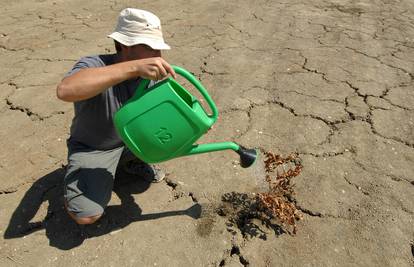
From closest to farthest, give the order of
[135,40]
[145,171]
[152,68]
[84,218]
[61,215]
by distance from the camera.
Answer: [152,68] → [135,40] → [84,218] → [61,215] → [145,171]

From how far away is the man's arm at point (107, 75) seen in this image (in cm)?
135

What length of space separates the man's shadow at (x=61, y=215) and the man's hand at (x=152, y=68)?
71 cm

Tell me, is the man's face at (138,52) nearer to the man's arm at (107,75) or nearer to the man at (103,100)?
the man at (103,100)

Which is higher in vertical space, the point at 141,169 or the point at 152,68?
the point at 152,68

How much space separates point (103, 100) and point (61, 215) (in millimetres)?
566

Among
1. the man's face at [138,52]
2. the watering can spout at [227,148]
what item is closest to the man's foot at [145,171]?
the watering can spout at [227,148]

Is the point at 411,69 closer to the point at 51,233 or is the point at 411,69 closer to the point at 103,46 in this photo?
the point at 103,46

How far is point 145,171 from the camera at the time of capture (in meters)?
1.95

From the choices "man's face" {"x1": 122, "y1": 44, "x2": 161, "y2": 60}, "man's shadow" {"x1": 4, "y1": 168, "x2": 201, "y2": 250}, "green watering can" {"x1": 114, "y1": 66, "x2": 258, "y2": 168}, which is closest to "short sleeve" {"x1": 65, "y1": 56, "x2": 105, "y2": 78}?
"man's face" {"x1": 122, "y1": 44, "x2": 161, "y2": 60}

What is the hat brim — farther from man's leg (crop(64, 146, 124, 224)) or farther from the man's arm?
man's leg (crop(64, 146, 124, 224))

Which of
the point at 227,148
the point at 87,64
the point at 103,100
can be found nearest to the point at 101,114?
the point at 103,100

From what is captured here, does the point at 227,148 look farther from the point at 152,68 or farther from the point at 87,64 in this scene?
the point at 87,64

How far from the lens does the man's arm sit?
135cm

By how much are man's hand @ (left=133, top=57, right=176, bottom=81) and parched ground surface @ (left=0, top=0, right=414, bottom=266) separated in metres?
0.71
